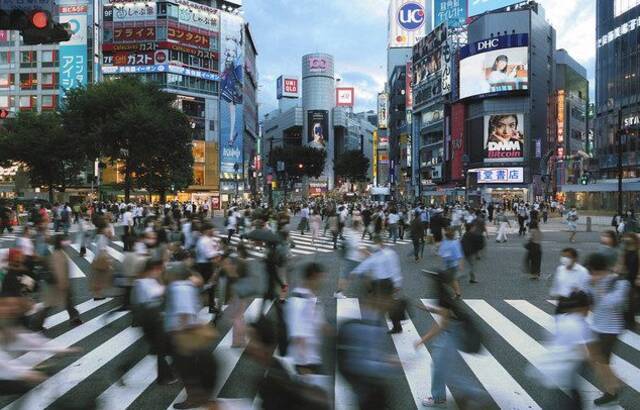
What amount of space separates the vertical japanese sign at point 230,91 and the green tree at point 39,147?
3361 cm

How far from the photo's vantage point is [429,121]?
8694cm

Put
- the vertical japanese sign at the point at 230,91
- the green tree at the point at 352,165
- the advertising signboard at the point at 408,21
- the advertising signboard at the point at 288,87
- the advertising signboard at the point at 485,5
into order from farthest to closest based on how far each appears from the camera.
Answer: the advertising signboard at the point at 288,87
the advertising signboard at the point at 408,21
the green tree at the point at 352,165
the vertical japanese sign at the point at 230,91
the advertising signboard at the point at 485,5

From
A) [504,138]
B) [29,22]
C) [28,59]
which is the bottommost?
[29,22]

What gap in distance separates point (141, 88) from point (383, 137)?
306 feet

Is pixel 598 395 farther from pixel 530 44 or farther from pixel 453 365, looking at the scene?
pixel 530 44

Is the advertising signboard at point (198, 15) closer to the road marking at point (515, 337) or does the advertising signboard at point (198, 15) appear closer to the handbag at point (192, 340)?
the road marking at point (515, 337)

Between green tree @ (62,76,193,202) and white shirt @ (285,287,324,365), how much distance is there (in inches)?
1371

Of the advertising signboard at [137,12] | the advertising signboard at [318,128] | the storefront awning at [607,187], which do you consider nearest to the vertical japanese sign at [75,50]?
the advertising signboard at [137,12]

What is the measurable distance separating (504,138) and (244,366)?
68.7 metres

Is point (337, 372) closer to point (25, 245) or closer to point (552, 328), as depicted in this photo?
point (552, 328)

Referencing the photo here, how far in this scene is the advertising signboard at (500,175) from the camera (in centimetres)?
6844

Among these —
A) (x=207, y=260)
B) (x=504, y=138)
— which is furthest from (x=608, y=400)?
(x=504, y=138)

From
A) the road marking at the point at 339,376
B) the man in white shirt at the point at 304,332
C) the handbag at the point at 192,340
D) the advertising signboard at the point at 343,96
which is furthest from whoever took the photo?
the advertising signboard at the point at 343,96

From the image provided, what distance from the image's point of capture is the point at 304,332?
5051 mm
